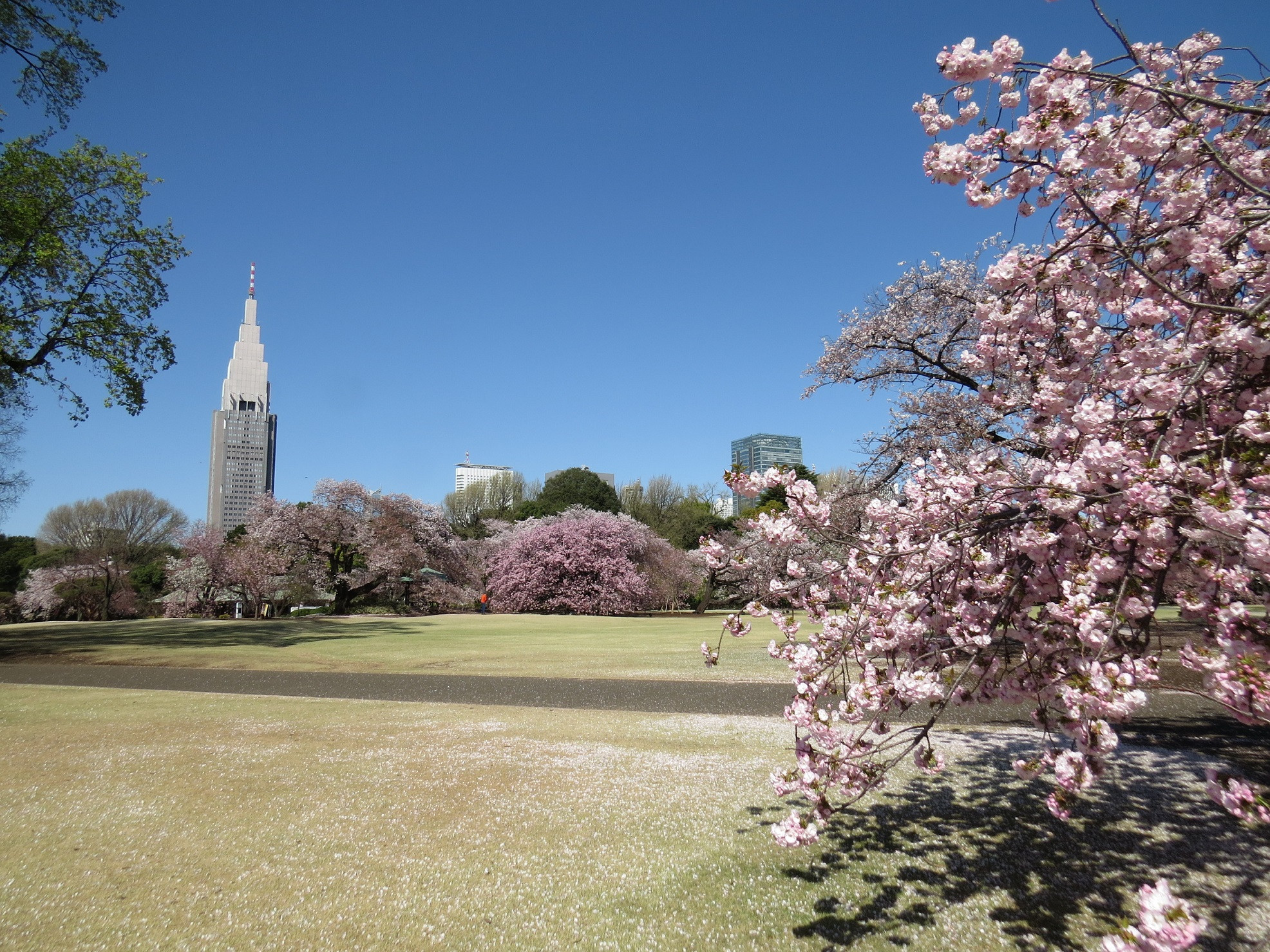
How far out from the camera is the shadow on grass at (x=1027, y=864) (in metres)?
3.12

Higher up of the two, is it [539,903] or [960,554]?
[960,554]

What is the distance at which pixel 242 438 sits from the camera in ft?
427

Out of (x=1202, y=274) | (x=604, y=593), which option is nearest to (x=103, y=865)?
(x=1202, y=274)

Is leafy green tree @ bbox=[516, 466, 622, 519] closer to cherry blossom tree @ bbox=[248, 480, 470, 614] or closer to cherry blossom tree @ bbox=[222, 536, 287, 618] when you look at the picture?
cherry blossom tree @ bbox=[248, 480, 470, 614]

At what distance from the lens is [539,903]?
3281 mm

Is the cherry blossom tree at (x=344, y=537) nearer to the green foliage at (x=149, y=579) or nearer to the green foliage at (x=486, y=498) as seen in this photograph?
the green foliage at (x=149, y=579)

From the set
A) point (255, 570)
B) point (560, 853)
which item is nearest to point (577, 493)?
point (255, 570)

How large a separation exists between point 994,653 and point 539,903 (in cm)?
251

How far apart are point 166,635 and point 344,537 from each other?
45.9ft

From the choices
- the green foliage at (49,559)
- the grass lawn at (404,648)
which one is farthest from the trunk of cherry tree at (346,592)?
the green foliage at (49,559)

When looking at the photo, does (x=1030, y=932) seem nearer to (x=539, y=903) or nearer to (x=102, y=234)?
(x=539, y=903)

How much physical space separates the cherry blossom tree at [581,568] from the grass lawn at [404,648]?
9513mm

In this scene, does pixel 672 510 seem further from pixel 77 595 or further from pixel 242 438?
pixel 242 438

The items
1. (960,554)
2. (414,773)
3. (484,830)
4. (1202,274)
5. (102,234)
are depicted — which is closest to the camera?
(1202,274)
